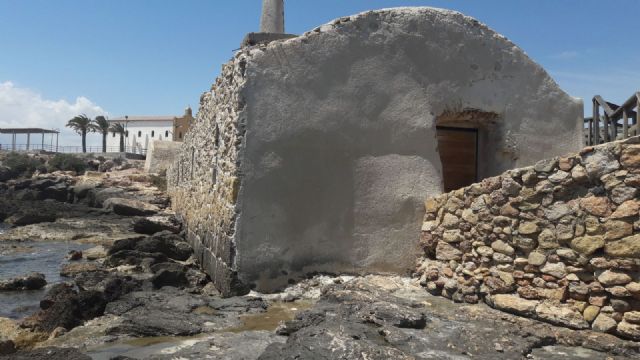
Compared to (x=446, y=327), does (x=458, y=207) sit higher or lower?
higher

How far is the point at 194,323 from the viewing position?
5219 millimetres

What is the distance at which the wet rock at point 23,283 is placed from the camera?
8.25 metres

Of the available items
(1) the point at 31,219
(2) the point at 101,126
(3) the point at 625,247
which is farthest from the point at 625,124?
(2) the point at 101,126

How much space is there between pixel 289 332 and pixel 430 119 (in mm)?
4039

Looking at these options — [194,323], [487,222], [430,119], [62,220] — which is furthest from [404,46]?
[62,220]

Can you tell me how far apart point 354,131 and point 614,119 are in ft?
15.5

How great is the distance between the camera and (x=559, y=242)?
4.99m

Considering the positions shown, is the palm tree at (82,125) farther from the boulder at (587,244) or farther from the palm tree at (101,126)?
the boulder at (587,244)

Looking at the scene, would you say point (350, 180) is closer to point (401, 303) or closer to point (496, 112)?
point (401, 303)

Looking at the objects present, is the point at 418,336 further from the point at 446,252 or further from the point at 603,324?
the point at 446,252

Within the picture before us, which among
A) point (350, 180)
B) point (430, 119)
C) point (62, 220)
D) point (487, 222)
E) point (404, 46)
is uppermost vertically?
point (404, 46)

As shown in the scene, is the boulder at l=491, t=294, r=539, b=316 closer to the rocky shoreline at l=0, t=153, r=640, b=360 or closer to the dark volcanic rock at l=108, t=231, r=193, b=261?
the rocky shoreline at l=0, t=153, r=640, b=360

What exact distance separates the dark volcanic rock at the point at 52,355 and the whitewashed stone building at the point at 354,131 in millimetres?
2516

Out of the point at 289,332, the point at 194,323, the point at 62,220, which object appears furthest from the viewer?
the point at 62,220
